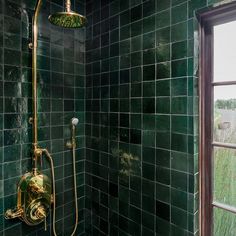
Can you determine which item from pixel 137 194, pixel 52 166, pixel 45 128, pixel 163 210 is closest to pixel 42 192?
pixel 52 166

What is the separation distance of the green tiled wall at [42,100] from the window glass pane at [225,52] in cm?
109

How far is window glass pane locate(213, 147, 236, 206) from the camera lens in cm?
121

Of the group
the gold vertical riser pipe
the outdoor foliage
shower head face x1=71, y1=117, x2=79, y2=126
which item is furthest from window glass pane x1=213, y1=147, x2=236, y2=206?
the gold vertical riser pipe

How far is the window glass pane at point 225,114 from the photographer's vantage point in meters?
1.19

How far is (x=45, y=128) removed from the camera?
1.63m

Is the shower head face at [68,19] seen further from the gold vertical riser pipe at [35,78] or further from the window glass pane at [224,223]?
the window glass pane at [224,223]

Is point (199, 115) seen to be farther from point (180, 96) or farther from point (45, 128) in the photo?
point (45, 128)

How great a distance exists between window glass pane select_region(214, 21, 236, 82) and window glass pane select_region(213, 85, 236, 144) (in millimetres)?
71

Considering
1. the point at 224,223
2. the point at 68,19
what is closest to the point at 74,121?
the point at 68,19

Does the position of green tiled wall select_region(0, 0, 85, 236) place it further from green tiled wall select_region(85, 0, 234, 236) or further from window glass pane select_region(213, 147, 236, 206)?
window glass pane select_region(213, 147, 236, 206)

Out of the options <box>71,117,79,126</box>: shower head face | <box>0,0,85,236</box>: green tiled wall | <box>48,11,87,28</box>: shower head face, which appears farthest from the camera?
<box>71,117,79,126</box>: shower head face

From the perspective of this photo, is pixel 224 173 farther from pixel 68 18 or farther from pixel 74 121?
pixel 68 18

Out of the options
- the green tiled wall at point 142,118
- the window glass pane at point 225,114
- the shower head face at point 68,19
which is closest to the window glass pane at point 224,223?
the green tiled wall at point 142,118

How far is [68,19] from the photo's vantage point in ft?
4.18
